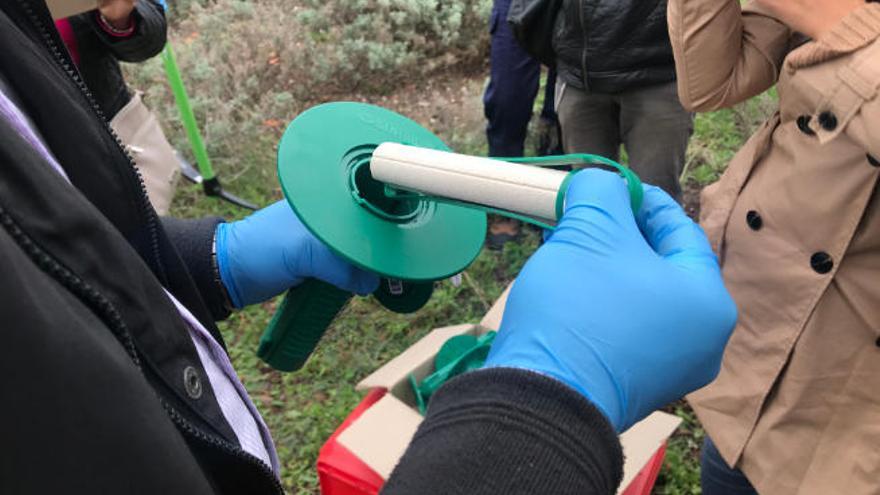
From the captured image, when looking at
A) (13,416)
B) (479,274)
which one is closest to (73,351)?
(13,416)

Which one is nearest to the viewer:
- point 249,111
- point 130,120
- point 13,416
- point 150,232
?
point 13,416

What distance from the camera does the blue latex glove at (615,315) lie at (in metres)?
0.78

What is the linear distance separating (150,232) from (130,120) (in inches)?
74.2

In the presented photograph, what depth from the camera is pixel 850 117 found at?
1073 mm

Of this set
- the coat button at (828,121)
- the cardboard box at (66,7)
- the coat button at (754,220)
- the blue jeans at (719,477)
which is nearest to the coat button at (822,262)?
the coat button at (754,220)

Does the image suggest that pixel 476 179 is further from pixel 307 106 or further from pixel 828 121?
pixel 307 106

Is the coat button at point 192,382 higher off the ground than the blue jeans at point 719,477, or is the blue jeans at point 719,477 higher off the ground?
the coat button at point 192,382

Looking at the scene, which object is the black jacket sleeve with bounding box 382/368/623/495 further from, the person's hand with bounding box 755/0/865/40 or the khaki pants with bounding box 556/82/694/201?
the khaki pants with bounding box 556/82/694/201

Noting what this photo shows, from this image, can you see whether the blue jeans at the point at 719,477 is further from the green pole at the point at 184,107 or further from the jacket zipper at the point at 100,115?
the green pole at the point at 184,107

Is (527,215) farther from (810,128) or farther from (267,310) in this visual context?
(267,310)

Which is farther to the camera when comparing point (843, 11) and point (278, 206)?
point (278, 206)

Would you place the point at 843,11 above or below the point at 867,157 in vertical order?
above

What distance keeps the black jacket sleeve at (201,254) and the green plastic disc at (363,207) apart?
30 centimetres

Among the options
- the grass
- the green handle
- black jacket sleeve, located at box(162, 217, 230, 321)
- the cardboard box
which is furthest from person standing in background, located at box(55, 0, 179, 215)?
the green handle
